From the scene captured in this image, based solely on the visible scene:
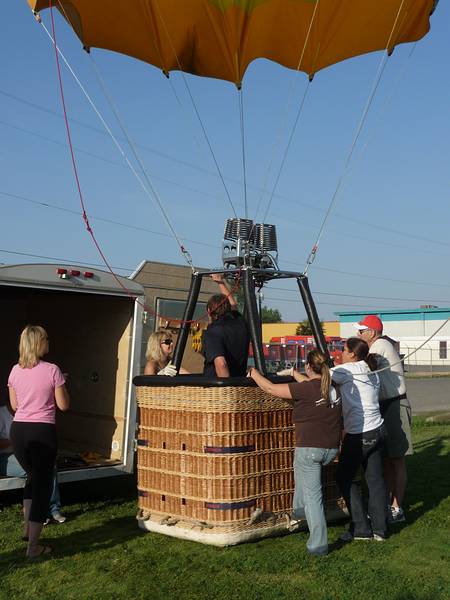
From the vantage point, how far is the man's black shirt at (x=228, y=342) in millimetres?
6086

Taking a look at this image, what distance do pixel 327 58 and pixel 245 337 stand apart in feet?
12.0

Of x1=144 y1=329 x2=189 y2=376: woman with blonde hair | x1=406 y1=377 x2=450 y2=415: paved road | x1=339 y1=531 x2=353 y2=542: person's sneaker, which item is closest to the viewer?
x1=339 y1=531 x2=353 y2=542: person's sneaker

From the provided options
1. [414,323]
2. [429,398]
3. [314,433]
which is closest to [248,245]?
[314,433]

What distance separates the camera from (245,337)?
622 cm

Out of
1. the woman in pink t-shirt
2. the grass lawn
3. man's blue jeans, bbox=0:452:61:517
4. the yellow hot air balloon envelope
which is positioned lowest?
the grass lawn

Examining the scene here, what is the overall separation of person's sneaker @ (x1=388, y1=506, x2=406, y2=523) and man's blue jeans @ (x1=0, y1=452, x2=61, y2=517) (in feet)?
9.91

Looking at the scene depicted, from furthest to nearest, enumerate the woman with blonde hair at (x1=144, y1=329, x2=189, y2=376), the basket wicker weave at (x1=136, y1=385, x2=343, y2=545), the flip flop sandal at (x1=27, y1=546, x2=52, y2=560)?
the woman with blonde hair at (x1=144, y1=329, x2=189, y2=376), the basket wicker weave at (x1=136, y1=385, x2=343, y2=545), the flip flop sandal at (x1=27, y1=546, x2=52, y2=560)

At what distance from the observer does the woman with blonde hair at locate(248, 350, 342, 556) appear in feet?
17.6

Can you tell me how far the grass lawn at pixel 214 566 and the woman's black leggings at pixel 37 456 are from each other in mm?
438

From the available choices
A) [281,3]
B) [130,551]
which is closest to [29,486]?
[130,551]

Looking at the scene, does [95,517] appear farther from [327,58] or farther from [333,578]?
[327,58]

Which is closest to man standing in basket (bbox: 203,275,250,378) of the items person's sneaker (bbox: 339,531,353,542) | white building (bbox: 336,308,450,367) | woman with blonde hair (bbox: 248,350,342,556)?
woman with blonde hair (bbox: 248,350,342,556)

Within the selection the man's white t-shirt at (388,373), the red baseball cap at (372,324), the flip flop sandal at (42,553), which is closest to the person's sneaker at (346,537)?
the man's white t-shirt at (388,373)

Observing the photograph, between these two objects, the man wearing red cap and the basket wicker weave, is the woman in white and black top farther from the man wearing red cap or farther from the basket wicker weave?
the man wearing red cap
